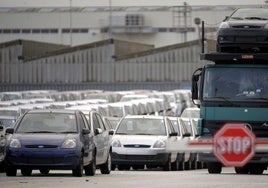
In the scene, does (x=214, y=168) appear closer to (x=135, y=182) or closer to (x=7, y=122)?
(x=135, y=182)

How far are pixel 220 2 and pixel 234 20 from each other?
204ft

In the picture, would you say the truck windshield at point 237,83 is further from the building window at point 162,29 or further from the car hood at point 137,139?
the building window at point 162,29

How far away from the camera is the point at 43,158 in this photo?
25.7 metres

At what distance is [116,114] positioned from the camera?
154ft

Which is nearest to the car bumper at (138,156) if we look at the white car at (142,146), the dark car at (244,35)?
the white car at (142,146)

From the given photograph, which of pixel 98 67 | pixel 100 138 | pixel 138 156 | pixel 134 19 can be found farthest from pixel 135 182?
pixel 134 19

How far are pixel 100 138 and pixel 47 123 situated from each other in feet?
6.74

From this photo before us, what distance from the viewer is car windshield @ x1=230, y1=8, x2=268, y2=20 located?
1118 inches

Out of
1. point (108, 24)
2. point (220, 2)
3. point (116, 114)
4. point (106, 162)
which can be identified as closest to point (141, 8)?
point (108, 24)

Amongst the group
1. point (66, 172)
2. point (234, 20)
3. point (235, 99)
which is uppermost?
point (234, 20)

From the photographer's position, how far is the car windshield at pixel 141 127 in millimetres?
32938

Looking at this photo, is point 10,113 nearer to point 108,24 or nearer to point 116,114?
point 116,114

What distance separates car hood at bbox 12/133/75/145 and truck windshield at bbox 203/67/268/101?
11.5 feet

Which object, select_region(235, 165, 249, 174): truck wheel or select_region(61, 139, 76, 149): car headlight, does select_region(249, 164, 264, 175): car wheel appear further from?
select_region(61, 139, 76, 149): car headlight
